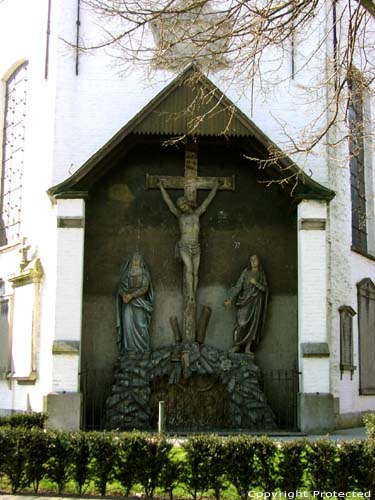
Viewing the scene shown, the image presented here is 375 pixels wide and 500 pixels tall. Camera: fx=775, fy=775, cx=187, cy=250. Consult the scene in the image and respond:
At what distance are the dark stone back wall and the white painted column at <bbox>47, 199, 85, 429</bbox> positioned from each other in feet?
3.29

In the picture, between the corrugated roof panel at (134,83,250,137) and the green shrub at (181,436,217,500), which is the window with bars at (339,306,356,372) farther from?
the green shrub at (181,436,217,500)

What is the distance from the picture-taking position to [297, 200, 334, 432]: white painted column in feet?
46.1

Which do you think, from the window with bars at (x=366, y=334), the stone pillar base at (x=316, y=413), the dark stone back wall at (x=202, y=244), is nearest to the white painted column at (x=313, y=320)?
the stone pillar base at (x=316, y=413)

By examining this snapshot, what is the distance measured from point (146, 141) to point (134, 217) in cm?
158

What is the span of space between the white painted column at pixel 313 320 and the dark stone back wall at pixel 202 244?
3.18 ft

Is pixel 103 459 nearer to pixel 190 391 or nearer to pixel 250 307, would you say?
pixel 190 391

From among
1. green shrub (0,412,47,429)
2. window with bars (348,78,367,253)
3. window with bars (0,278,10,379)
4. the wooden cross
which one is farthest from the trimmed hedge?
window with bars (348,78,367,253)

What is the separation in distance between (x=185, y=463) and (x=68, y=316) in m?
6.61

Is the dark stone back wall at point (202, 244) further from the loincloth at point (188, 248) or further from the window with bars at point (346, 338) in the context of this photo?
the window with bars at point (346, 338)

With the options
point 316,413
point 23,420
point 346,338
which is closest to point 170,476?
point 23,420

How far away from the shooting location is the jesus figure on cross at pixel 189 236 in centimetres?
1523

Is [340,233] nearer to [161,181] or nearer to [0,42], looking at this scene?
[161,181]

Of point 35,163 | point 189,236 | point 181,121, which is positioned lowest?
point 189,236

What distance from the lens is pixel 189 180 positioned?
1581cm
